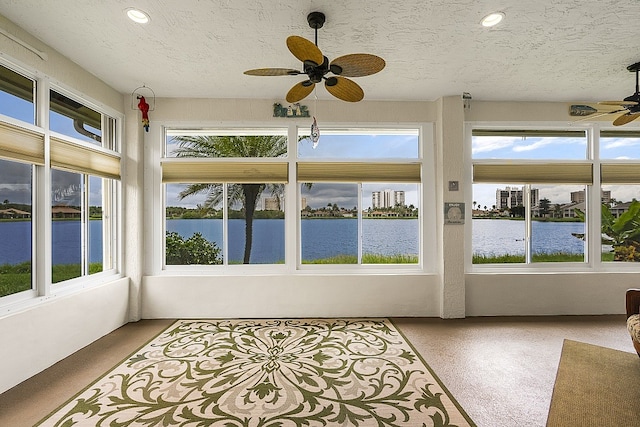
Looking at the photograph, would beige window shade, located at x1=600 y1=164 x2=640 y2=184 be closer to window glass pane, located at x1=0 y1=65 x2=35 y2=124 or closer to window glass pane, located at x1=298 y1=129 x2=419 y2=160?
window glass pane, located at x1=298 y1=129 x2=419 y2=160

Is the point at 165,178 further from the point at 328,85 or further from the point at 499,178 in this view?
the point at 499,178

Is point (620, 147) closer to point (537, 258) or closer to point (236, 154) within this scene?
point (537, 258)

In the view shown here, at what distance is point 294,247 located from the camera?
4.54 m

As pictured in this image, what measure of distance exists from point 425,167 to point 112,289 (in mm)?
4273

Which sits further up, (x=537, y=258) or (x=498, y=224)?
A: (x=498, y=224)

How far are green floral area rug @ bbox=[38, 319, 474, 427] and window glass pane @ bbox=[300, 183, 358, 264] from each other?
113 centimetres

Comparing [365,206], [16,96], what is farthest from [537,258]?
[16,96]

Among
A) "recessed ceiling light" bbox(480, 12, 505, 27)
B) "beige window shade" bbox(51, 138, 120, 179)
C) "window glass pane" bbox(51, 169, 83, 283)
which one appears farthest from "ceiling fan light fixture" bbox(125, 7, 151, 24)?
"recessed ceiling light" bbox(480, 12, 505, 27)

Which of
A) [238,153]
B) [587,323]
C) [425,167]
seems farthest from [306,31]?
[587,323]

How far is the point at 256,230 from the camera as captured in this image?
462 cm

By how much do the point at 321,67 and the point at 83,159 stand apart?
2838 millimetres

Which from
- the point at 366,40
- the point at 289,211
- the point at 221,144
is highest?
the point at 366,40

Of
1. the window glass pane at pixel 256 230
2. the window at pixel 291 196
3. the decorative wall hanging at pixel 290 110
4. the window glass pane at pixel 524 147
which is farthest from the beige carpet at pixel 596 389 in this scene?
the decorative wall hanging at pixel 290 110

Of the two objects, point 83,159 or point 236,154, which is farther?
point 236,154
